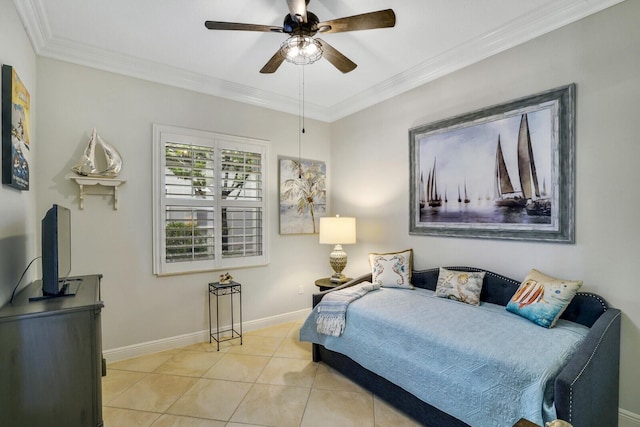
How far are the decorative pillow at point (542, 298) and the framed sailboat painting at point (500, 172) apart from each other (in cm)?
34

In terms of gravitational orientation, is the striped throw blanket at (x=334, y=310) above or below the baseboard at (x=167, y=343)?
above

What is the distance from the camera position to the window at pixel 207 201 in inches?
124

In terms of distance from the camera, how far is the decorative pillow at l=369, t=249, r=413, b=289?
316 cm

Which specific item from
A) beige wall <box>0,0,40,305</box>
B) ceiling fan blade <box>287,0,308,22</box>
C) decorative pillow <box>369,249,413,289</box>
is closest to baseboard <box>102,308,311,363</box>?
beige wall <box>0,0,40,305</box>

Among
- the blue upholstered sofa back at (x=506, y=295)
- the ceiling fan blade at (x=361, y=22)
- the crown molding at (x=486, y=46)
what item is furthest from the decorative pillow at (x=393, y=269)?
the ceiling fan blade at (x=361, y=22)

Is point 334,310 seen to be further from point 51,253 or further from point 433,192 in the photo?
point 51,253

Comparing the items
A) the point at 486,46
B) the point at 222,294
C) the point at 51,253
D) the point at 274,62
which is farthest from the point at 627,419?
the point at 51,253

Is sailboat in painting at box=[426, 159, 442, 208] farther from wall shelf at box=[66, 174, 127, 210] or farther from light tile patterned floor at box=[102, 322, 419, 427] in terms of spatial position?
wall shelf at box=[66, 174, 127, 210]

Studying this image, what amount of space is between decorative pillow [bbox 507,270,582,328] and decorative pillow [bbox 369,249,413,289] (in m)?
1.00

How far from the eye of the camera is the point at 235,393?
2404 mm

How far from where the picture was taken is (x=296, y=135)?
13.6 ft

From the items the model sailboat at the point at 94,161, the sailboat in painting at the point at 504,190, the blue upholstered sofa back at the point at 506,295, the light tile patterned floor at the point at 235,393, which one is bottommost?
the light tile patterned floor at the point at 235,393

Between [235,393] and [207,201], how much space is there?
1899mm

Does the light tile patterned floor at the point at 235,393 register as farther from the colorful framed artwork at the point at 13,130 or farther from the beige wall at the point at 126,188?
the colorful framed artwork at the point at 13,130
